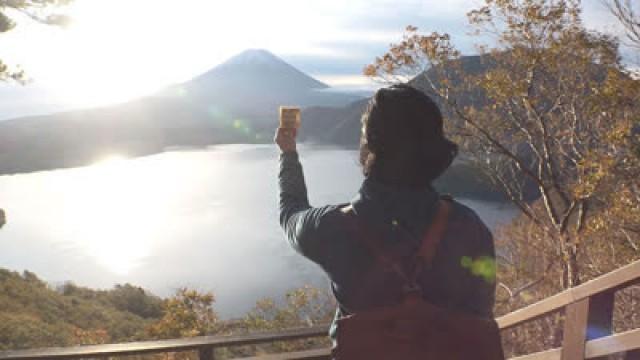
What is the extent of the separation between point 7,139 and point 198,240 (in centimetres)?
12743

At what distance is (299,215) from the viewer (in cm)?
174

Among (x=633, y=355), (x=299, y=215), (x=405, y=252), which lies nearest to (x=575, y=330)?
(x=633, y=355)

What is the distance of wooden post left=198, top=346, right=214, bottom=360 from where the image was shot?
12.3ft

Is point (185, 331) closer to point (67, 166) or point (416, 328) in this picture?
point (416, 328)

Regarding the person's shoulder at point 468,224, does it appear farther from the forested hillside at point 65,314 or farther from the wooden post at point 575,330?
the forested hillside at point 65,314

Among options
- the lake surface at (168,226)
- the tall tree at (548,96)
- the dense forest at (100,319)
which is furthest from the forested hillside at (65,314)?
the lake surface at (168,226)

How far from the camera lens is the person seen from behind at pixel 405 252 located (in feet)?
4.81

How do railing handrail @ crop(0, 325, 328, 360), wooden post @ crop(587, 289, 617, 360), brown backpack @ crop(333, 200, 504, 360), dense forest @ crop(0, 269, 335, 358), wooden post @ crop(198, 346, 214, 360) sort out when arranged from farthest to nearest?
dense forest @ crop(0, 269, 335, 358)
wooden post @ crop(198, 346, 214, 360)
railing handrail @ crop(0, 325, 328, 360)
wooden post @ crop(587, 289, 617, 360)
brown backpack @ crop(333, 200, 504, 360)

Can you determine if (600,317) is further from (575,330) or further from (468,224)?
(468,224)

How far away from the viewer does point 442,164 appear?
1610mm

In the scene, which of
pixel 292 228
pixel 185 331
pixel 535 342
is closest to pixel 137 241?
pixel 185 331

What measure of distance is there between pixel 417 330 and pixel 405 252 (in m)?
0.20

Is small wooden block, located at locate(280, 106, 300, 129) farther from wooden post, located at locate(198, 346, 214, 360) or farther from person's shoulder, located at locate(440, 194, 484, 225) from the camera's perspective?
wooden post, located at locate(198, 346, 214, 360)

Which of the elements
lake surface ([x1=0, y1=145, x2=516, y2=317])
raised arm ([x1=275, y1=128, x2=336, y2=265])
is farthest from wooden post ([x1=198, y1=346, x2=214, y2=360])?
lake surface ([x1=0, y1=145, x2=516, y2=317])
